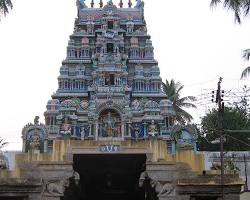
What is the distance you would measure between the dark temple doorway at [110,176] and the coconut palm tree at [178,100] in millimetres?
22253

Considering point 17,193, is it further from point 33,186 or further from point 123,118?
point 123,118

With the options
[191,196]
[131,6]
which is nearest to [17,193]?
[191,196]

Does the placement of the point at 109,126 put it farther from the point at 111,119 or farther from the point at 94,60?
the point at 94,60

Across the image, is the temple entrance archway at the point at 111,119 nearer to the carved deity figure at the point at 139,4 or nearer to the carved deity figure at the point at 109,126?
the carved deity figure at the point at 109,126

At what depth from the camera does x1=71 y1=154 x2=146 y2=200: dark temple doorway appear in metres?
22.1

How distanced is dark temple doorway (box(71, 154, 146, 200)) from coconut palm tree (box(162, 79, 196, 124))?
73.0 ft

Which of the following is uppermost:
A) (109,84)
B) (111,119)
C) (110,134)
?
(109,84)

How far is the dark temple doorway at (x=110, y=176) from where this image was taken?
22125 millimetres

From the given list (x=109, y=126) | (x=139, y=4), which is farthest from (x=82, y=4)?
(x=109, y=126)

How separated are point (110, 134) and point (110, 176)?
2814mm

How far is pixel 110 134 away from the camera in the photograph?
28391 millimetres

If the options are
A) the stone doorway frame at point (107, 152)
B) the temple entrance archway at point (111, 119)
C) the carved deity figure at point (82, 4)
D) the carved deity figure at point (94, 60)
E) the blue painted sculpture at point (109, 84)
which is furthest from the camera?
the carved deity figure at point (82, 4)

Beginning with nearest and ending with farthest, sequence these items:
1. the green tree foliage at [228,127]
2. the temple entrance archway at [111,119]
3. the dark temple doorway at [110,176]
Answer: the dark temple doorway at [110,176] → the temple entrance archway at [111,119] → the green tree foliage at [228,127]

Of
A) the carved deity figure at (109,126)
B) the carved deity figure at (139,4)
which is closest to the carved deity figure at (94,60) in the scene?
the carved deity figure at (109,126)
